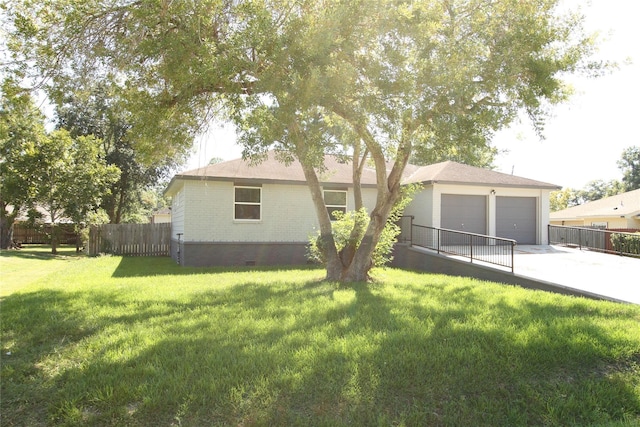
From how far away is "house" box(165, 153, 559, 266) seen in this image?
15.3 metres

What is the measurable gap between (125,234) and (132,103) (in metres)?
13.1

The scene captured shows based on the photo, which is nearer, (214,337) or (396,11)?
(214,337)

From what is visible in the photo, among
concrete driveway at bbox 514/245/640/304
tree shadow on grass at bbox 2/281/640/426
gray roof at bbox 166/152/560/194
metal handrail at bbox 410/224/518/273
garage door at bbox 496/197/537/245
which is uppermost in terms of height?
gray roof at bbox 166/152/560/194

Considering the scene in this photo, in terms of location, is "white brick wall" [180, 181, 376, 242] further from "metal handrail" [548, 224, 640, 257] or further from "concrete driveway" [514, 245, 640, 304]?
"metal handrail" [548, 224, 640, 257]

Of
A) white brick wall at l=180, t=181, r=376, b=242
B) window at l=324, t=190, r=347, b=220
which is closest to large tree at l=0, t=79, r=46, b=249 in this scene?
white brick wall at l=180, t=181, r=376, b=242

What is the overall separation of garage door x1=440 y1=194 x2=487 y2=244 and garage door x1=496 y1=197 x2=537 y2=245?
668 mm

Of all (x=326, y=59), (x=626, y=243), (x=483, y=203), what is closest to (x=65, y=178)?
(x=326, y=59)

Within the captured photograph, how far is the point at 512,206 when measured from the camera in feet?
58.3

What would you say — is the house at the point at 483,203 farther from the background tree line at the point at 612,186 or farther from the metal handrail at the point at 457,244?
the background tree line at the point at 612,186

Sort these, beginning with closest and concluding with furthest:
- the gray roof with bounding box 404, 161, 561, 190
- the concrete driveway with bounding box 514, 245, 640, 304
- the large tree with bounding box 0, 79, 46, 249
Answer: the concrete driveway with bounding box 514, 245, 640, 304
the gray roof with bounding box 404, 161, 561, 190
the large tree with bounding box 0, 79, 46, 249

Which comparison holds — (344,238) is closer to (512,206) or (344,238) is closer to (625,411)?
(625,411)

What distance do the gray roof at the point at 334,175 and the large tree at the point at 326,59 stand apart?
19.3 ft

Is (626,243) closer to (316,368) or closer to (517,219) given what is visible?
(517,219)

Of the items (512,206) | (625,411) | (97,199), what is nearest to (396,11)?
(625,411)
